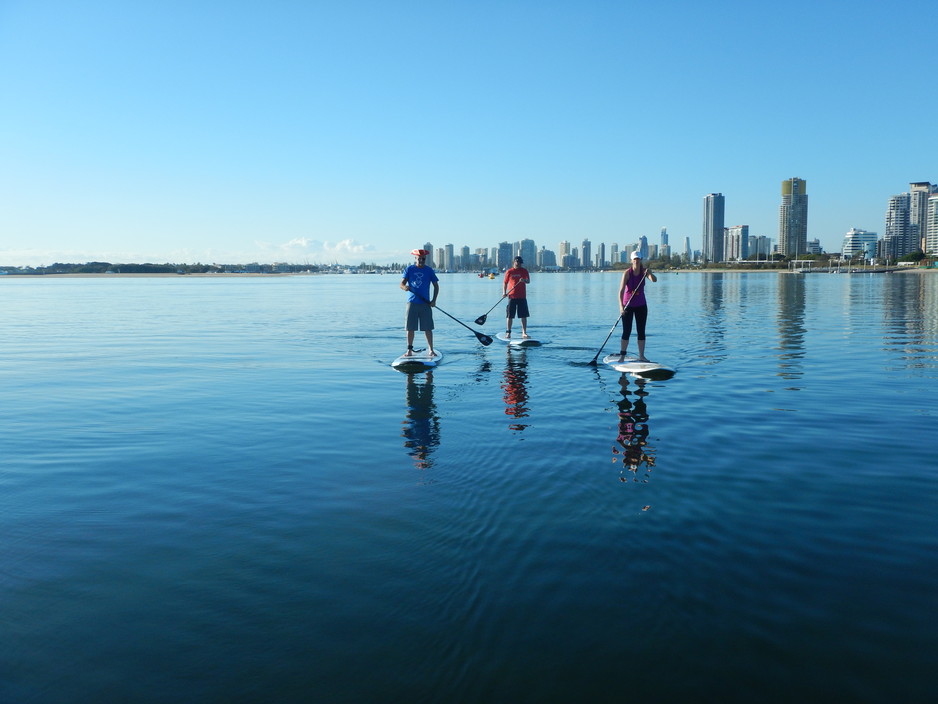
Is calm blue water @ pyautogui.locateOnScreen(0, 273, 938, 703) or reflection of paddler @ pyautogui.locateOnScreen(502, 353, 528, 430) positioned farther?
reflection of paddler @ pyautogui.locateOnScreen(502, 353, 528, 430)

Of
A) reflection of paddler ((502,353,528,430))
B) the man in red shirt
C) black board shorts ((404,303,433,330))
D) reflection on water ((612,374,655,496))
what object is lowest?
reflection on water ((612,374,655,496))

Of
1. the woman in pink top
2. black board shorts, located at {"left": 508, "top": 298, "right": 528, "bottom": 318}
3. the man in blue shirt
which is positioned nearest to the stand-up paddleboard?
the woman in pink top

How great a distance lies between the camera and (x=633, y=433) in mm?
9219

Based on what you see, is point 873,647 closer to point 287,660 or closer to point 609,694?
point 609,694

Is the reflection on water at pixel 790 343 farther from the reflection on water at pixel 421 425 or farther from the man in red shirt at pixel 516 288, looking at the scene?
the reflection on water at pixel 421 425

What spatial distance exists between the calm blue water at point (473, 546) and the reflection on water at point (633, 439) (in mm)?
69

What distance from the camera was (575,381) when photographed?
45.4 feet

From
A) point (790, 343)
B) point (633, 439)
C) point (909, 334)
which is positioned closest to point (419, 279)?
point (633, 439)

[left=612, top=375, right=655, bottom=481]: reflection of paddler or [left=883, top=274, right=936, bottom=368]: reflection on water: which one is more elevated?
[left=883, top=274, right=936, bottom=368]: reflection on water

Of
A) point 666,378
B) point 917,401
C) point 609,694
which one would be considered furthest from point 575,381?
point 609,694

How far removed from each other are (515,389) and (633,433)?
409 centimetres

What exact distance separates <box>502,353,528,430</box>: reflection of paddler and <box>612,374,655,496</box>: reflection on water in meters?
1.53

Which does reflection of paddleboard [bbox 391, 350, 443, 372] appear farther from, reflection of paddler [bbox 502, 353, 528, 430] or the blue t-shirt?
reflection of paddler [bbox 502, 353, 528, 430]

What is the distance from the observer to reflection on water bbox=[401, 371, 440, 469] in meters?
8.34
